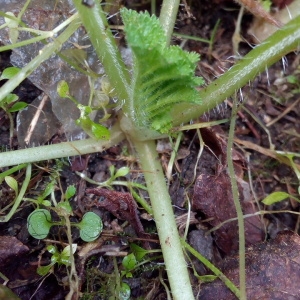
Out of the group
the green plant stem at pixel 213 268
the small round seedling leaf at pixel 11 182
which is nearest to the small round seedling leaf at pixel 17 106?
the small round seedling leaf at pixel 11 182

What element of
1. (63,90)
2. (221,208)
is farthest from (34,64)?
(221,208)

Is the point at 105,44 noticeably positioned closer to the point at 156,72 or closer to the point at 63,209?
the point at 156,72

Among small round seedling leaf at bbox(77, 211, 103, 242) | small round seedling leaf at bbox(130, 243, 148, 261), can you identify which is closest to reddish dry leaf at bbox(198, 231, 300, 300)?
small round seedling leaf at bbox(130, 243, 148, 261)

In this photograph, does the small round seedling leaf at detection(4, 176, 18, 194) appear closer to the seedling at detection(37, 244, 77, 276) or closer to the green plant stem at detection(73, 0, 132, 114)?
the seedling at detection(37, 244, 77, 276)

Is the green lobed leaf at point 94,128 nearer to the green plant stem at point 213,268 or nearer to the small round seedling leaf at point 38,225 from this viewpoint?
the small round seedling leaf at point 38,225

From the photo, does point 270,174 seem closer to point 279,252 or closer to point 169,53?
point 279,252

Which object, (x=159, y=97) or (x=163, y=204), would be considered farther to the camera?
(x=163, y=204)

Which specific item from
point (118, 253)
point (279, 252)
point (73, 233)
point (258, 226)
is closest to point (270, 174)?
point (258, 226)

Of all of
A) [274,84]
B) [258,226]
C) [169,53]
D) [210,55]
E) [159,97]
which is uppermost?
[169,53]
